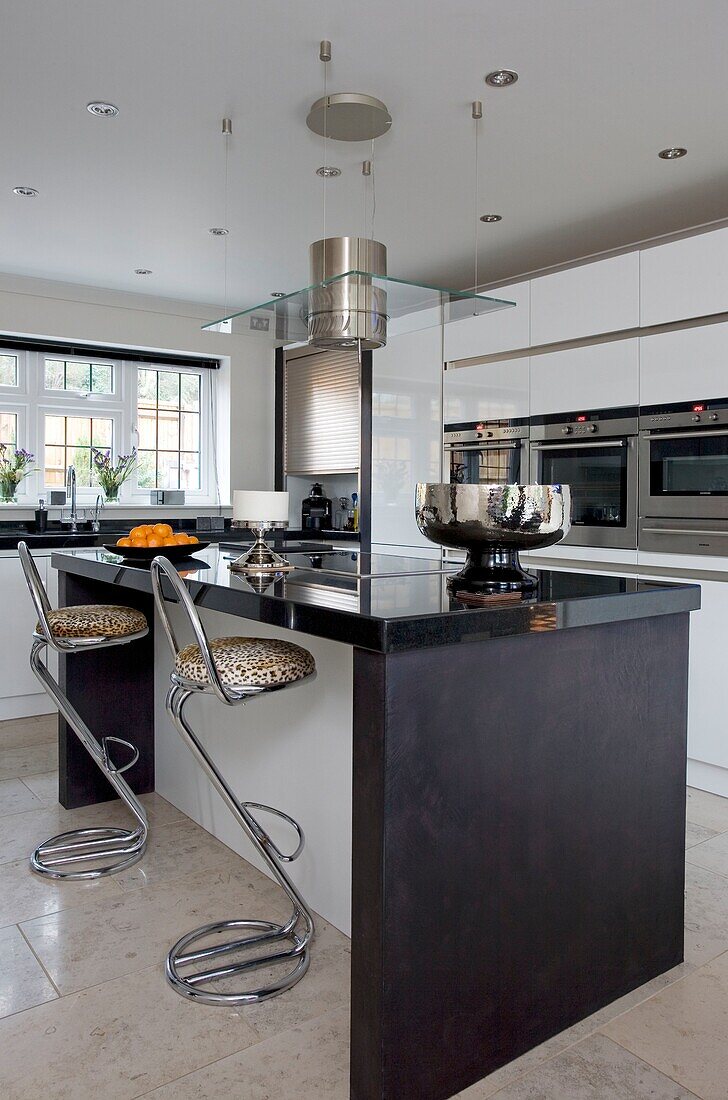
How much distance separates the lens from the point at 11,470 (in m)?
5.17

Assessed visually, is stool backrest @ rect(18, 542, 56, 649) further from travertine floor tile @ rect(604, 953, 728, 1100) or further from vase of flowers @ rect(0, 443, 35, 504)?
vase of flowers @ rect(0, 443, 35, 504)

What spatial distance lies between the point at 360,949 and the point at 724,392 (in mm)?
2603

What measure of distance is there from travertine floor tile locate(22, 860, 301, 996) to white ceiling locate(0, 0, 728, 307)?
2.47 meters

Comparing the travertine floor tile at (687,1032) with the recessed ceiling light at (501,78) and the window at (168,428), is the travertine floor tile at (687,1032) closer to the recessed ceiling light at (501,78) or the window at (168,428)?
the recessed ceiling light at (501,78)

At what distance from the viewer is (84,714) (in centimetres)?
306

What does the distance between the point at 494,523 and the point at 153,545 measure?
1.34 m

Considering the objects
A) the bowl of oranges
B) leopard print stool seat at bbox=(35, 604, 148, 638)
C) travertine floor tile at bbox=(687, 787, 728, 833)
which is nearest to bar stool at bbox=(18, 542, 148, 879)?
leopard print stool seat at bbox=(35, 604, 148, 638)

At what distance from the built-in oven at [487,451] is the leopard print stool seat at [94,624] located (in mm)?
2025

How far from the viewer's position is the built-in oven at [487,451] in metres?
4.14

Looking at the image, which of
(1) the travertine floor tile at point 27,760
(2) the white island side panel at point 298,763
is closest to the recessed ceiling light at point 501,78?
(2) the white island side panel at point 298,763

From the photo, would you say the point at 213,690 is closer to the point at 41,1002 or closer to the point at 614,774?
the point at 41,1002

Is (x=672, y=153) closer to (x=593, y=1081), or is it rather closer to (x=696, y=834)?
(x=696, y=834)

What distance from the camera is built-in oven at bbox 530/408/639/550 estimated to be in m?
3.62

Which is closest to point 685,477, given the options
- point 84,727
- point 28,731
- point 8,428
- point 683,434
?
point 683,434
